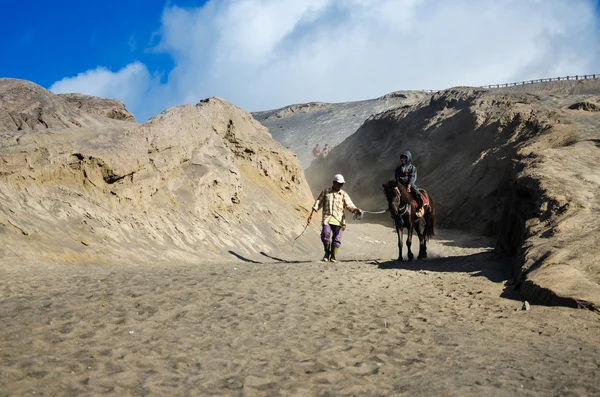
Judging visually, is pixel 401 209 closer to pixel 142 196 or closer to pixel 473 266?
pixel 473 266

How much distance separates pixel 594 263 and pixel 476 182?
66.5ft

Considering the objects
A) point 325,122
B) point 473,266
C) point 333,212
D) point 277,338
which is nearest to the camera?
point 277,338

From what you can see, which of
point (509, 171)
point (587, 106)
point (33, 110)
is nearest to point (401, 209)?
point (33, 110)

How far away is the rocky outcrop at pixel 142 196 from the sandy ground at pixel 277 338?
2.23m

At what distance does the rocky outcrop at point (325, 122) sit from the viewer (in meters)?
74.3

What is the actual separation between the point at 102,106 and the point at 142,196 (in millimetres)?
12192

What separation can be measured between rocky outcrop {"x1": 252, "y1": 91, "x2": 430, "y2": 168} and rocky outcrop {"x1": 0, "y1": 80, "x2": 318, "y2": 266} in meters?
48.4

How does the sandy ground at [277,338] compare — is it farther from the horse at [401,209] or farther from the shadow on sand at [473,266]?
the horse at [401,209]

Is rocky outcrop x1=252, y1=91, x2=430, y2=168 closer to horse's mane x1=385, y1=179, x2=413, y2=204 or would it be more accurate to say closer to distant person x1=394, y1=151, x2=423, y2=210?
distant person x1=394, y1=151, x2=423, y2=210

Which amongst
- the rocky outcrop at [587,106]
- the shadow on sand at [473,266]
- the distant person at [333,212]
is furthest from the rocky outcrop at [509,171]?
the distant person at [333,212]

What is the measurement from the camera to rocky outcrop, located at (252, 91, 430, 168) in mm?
74312

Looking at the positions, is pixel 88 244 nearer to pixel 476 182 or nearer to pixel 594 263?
pixel 594 263

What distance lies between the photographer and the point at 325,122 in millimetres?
81688

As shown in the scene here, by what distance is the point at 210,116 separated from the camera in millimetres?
19531
